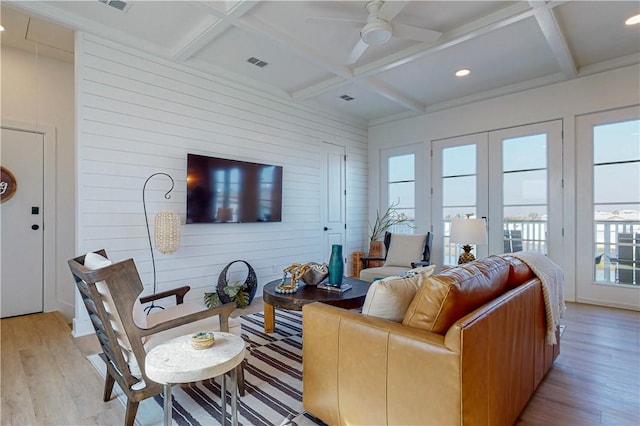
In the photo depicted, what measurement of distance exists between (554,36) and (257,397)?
4.19m

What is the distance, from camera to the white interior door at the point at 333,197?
222 inches

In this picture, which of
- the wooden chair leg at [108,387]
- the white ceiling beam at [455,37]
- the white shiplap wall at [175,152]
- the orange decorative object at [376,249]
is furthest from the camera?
the orange decorative object at [376,249]

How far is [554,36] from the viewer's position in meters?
3.20

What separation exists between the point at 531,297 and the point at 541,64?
11.4ft

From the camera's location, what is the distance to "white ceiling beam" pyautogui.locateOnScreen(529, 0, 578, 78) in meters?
2.73

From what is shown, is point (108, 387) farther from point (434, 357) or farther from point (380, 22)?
point (380, 22)

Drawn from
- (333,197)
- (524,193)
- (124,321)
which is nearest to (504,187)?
(524,193)

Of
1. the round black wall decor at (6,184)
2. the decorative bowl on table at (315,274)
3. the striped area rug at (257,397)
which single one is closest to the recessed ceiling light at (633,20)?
the decorative bowl on table at (315,274)

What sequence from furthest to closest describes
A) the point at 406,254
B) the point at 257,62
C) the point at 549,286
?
1. the point at 406,254
2. the point at 257,62
3. the point at 549,286

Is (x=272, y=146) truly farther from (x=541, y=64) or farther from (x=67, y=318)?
(x=541, y=64)

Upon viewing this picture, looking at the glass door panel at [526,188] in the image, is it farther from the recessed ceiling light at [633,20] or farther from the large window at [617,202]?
the recessed ceiling light at [633,20]

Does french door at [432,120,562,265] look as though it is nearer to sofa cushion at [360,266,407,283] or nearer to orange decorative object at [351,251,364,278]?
orange decorative object at [351,251,364,278]

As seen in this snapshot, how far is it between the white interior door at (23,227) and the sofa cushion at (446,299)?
14.3 feet

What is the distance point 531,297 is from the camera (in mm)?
1891
